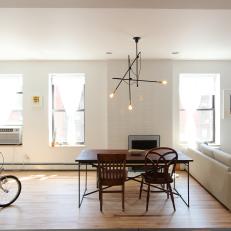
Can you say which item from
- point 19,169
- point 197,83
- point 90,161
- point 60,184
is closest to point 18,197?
point 60,184

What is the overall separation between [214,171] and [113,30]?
272 cm

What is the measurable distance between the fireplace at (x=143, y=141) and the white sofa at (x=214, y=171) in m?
0.88

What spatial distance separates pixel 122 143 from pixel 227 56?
3.03 m

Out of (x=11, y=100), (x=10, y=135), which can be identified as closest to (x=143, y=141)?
(x=10, y=135)

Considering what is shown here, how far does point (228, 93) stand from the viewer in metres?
6.39

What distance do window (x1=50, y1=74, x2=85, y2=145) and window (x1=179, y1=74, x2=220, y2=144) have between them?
8.14 feet

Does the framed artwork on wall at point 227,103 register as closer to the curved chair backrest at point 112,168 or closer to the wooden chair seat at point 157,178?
the wooden chair seat at point 157,178

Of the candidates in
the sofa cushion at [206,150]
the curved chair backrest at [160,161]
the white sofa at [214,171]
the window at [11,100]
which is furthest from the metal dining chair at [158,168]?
the window at [11,100]

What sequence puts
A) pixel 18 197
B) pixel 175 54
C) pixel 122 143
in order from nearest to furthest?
pixel 18 197 < pixel 175 54 < pixel 122 143

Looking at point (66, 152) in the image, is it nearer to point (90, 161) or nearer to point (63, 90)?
point (63, 90)

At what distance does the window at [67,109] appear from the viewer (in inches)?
260

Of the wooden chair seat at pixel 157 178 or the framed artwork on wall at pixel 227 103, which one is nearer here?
the wooden chair seat at pixel 157 178

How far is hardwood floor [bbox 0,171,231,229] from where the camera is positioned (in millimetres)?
3422

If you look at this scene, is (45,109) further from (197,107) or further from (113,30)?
(197,107)
